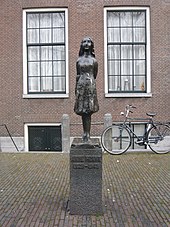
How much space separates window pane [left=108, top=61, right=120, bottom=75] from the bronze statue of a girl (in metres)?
8.18

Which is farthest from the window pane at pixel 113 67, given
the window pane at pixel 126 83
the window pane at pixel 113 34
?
the window pane at pixel 113 34

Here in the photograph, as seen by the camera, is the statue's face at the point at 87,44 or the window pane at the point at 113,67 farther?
the window pane at the point at 113,67

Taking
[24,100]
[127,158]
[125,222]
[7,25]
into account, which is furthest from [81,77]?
[7,25]

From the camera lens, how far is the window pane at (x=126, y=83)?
12645 millimetres

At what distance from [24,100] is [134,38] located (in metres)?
5.69

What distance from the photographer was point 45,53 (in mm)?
12773

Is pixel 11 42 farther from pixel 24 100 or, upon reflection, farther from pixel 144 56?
pixel 144 56

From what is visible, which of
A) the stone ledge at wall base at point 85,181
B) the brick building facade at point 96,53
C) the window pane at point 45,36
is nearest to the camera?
the stone ledge at wall base at point 85,181

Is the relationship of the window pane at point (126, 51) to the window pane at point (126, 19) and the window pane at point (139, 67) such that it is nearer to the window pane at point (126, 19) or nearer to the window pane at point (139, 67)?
the window pane at point (139, 67)

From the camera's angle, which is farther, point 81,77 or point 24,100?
point 24,100

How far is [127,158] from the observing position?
346 inches

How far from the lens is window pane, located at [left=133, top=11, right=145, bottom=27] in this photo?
40.5ft

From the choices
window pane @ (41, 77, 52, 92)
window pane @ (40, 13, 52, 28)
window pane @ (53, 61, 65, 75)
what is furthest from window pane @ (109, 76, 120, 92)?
window pane @ (40, 13, 52, 28)

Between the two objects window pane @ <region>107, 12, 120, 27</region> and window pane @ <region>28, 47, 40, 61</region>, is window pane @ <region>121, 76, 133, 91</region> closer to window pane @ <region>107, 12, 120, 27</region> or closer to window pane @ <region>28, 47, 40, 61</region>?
window pane @ <region>107, 12, 120, 27</region>
